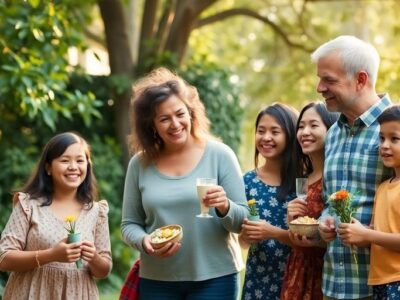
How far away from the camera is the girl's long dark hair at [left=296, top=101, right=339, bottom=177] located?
190 inches

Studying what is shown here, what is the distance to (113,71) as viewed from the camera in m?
11.3

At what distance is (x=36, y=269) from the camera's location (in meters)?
4.77

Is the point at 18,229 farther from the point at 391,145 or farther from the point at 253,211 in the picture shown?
the point at 391,145

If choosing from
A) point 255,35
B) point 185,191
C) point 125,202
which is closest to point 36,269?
point 125,202

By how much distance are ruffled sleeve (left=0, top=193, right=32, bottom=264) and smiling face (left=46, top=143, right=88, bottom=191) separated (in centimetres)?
21

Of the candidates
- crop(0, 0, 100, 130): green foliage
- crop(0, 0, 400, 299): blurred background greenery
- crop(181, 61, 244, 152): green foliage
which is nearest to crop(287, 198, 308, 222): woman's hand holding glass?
crop(0, 0, 400, 299): blurred background greenery

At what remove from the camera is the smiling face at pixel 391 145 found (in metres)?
4.07

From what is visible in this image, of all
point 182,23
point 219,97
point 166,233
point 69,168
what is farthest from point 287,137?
point 182,23

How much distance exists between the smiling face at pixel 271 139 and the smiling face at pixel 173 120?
547mm

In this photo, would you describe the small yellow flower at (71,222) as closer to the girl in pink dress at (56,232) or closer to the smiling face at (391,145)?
the girl in pink dress at (56,232)

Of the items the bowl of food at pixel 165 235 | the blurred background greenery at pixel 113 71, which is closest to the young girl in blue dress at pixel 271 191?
the bowl of food at pixel 165 235

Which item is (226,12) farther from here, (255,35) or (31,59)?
(255,35)

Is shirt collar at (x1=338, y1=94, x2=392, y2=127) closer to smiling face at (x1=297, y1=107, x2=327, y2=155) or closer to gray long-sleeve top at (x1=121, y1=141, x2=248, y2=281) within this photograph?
smiling face at (x1=297, y1=107, x2=327, y2=155)

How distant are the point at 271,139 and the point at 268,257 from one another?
0.67m
